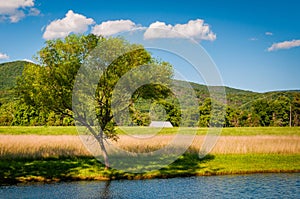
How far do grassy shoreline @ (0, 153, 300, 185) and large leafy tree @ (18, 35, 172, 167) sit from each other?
309 centimetres

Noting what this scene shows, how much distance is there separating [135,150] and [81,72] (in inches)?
387

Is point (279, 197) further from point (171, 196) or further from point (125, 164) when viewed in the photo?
point (125, 164)

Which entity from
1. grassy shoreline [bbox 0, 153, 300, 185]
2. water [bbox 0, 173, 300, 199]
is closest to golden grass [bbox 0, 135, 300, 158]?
grassy shoreline [bbox 0, 153, 300, 185]

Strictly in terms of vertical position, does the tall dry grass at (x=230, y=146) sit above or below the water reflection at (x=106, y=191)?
above

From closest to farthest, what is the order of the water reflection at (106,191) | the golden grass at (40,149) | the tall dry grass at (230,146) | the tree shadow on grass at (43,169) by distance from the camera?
the water reflection at (106,191) < the tree shadow on grass at (43,169) < the golden grass at (40,149) < the tall dry grass at (230,146)

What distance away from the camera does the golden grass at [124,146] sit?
26469 mm

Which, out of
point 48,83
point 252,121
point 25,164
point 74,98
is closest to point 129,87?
point 74,98

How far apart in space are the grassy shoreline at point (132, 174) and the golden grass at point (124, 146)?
0.82m

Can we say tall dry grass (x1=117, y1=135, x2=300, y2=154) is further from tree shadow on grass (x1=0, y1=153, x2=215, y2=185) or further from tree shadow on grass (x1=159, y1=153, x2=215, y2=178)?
tree shadow on grass (x1=0, y1=153, x2=215, y2=185)

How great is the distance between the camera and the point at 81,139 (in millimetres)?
29562

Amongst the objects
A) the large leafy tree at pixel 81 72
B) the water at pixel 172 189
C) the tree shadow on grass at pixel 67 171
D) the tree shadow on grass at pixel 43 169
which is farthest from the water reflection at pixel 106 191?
the large leafy tree at pixel 81 72

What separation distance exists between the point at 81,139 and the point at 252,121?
8470 cm

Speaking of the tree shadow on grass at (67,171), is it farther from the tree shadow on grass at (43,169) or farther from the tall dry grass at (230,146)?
the tall dry grass at (230,146)

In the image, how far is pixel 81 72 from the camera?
72.4 ft
